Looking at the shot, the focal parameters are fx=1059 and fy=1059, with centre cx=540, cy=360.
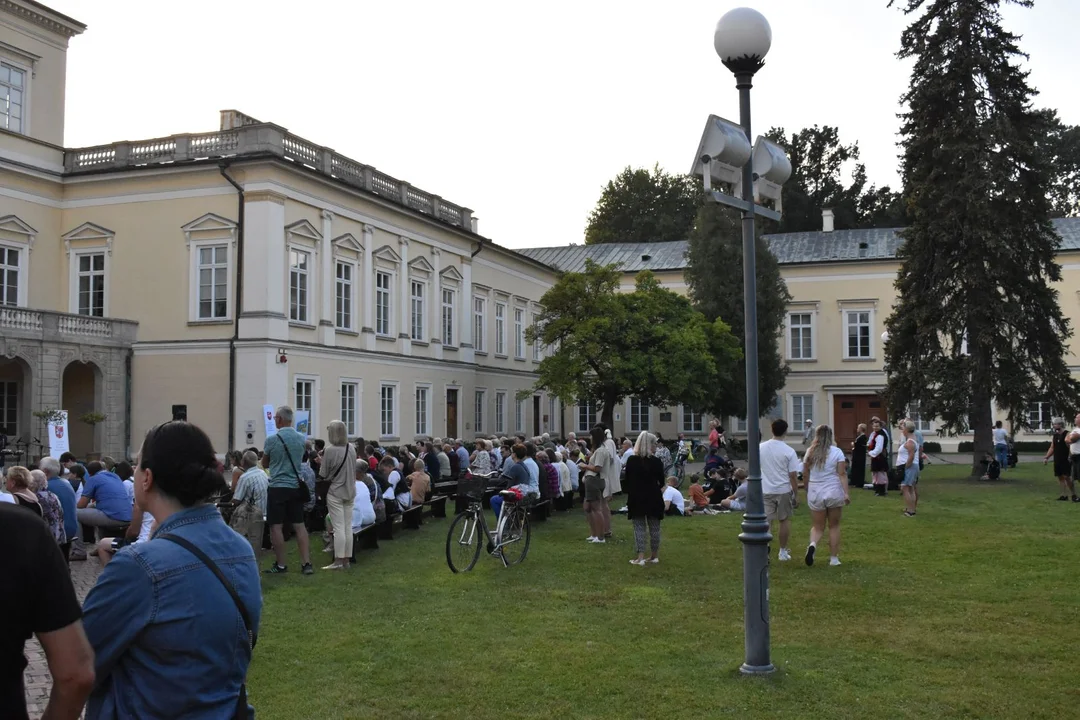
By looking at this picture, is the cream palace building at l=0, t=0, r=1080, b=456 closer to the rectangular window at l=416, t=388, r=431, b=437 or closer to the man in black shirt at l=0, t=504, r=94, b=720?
the rectangular window at l=416, t=388, r=431, b=437

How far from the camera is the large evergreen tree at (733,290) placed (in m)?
51.2

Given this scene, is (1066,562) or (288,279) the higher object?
(288,279)

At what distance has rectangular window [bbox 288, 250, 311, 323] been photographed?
32594 mm

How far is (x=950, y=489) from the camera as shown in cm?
2716

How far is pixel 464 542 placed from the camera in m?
13.6

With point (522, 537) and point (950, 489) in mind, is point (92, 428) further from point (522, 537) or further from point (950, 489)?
point (950, 489)

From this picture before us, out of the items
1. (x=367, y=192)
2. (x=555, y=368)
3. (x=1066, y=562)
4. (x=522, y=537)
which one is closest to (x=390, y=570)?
(x=522, y=537)

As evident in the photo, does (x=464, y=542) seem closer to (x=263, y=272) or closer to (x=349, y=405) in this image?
(x=263, y=272)

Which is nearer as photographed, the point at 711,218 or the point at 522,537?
the point at 522,537

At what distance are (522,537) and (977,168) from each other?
21168 mm

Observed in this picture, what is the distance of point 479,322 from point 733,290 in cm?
1312

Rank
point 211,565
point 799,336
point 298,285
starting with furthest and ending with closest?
point 799,336 < point 298,285 < point 211,565

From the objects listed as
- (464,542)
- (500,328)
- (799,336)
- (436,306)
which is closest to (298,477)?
(464,542)

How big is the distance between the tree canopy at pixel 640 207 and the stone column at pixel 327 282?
40378 millimetres
